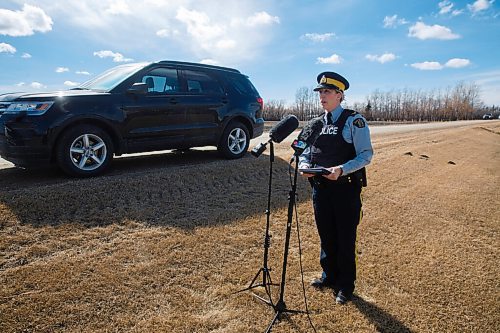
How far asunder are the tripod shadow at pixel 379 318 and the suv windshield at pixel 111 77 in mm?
4655

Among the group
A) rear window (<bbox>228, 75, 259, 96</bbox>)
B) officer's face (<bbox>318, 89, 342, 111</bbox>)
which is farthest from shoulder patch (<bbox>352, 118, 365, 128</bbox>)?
rear window (<bbox>228, 75, 259, 96</bbox>)

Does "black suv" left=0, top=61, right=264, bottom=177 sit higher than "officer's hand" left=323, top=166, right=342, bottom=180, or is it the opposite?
"black suv" left=0, top=61, right=264, bottom=177

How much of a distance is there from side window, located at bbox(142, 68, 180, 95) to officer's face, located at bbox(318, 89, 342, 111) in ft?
12.1

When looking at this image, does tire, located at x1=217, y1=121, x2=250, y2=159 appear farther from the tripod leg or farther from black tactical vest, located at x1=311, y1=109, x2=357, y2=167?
the tripod leg

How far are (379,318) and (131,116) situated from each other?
4.47m

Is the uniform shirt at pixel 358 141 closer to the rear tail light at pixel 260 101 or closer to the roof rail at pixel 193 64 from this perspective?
the roof rail at pixel 193 64

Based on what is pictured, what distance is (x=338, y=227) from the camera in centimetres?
291

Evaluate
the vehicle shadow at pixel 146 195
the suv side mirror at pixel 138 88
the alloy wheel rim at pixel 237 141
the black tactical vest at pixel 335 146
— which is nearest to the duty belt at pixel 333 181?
the black tactical vest at pixel 335 146

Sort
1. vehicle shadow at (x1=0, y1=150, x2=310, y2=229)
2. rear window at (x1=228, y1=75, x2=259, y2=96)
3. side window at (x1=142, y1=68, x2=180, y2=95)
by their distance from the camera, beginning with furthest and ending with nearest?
1. rear window at (x1=228, y1=75, x2=259, y2=96)
2. side window at (x1=142, y1=68, x2=180, y2=95)
3. vehicle shadow at (x1=0, y1=150, x2=310, y2=229)

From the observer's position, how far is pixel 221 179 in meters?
5.75

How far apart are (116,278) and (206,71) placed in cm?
464

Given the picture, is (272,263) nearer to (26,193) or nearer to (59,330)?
(59,330)

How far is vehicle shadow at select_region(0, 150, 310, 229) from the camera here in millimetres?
3971

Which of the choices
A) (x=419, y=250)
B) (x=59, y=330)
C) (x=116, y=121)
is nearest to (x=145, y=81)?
(x=116, y=121)
